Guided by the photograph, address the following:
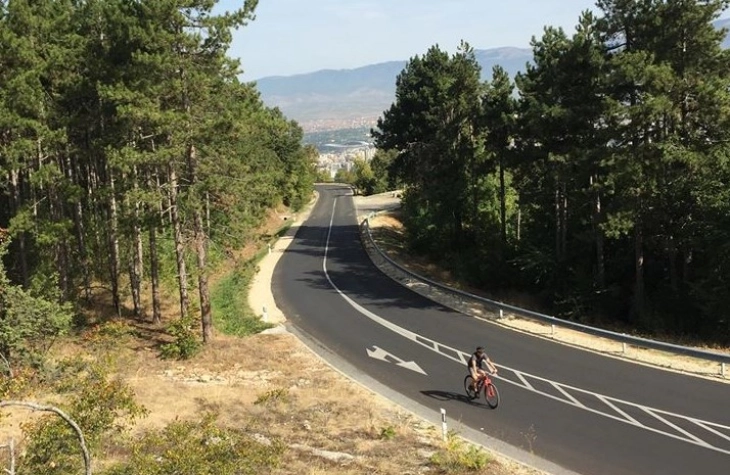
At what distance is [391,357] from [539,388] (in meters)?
6.04

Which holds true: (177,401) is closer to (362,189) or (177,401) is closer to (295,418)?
(295,418)

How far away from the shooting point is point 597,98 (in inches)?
1070

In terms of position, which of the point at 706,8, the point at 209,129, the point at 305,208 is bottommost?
the point at 305,208

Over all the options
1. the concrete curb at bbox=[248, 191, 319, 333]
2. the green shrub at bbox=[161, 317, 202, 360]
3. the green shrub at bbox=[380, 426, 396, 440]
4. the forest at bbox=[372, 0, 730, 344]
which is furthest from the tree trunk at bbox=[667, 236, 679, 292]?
the green shrub at bbox=[161, 317, 202, 360]

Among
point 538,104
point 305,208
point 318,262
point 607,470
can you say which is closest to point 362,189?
point 305,208

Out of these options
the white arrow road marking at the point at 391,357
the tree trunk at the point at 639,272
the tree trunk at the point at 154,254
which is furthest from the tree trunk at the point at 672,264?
the tree trunk at the point at 154,254

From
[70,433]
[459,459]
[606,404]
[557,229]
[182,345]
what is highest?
[70,433]

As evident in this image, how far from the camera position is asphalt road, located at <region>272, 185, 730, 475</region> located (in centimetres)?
1388

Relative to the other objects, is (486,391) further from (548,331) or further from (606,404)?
(548,331)

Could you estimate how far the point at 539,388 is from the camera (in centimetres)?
1830

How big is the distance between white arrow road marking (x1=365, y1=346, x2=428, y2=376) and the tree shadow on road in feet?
5.84

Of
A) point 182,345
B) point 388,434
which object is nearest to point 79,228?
point 182,345

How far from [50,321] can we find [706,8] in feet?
88.1

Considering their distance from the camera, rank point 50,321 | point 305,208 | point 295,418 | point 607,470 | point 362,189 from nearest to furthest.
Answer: point 607,470
point 295,418
point 50,321
point 305,208
point 362,189
